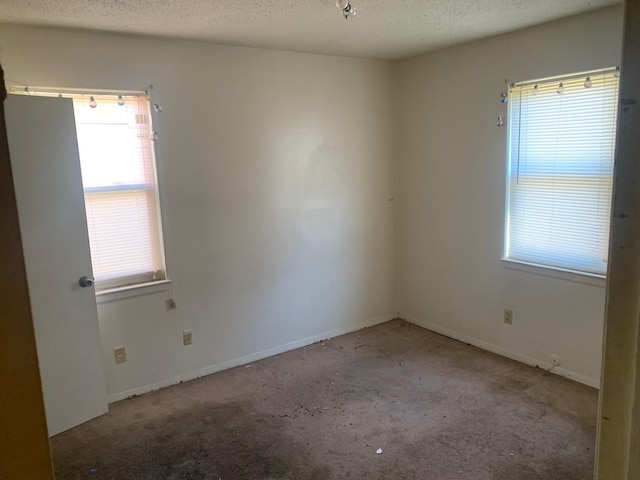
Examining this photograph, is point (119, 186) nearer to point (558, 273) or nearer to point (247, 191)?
point (247, 191)

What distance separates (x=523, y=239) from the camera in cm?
352

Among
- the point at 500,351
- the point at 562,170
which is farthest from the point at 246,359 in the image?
the point at 562,170

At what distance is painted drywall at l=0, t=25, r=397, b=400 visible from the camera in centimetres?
310

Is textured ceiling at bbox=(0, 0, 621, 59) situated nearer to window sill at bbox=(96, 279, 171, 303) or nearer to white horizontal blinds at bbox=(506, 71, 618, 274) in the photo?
white horizontal blinds at bbox=(506, 71, 618, 274)

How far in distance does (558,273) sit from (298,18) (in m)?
2.45

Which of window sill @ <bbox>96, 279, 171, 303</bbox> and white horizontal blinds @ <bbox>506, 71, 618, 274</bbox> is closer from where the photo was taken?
white horizontal blinds @ <bbox>506, 71, 618, 274</bbox>

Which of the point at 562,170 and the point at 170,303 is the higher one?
the point at 562,170

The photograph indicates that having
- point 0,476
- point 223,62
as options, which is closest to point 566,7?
point 223,62

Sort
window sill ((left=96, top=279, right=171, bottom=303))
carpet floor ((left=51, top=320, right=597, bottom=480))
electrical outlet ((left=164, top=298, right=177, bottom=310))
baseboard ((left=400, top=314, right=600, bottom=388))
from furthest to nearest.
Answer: electrical outlet ((left=164, top=298, right=177, bottom=310))
baseboard ((left=400, top=314, right=600, bottom=388))
window sill ((left=96, top=279, right=171, bottom=303))
carpet floor ((left=51, top=320, right=597, bottom=480))

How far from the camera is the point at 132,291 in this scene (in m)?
3.18

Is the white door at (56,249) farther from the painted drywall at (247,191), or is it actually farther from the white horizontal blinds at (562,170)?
the white horizontal blinds at (562,170)

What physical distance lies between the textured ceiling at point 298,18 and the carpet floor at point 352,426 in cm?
241

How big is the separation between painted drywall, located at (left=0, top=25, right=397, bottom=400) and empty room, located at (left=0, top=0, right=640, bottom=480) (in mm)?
17

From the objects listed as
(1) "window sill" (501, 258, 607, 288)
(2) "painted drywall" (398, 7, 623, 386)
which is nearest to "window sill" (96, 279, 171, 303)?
(2) "painted drywall" (398, 7, 623, 386)
